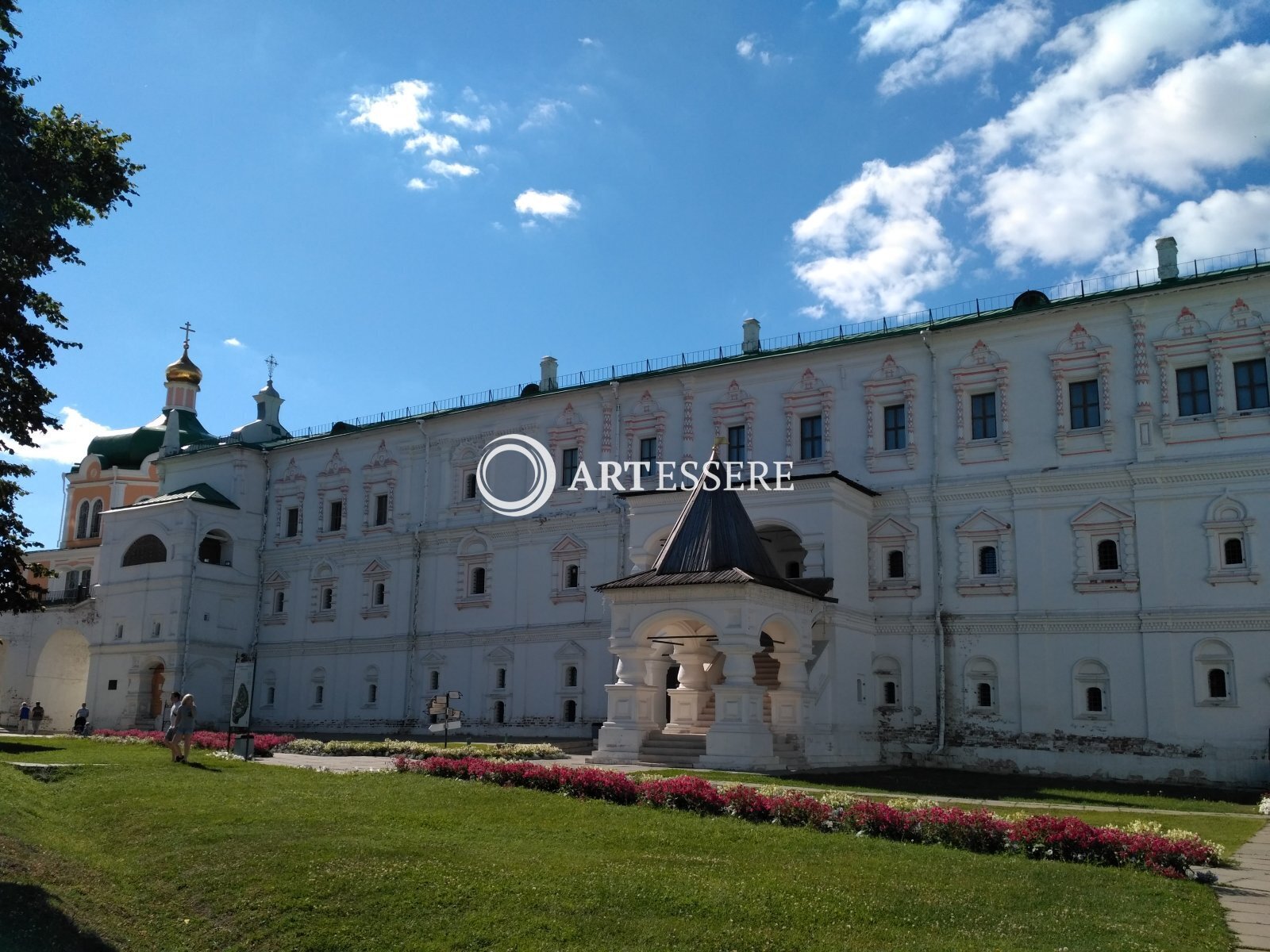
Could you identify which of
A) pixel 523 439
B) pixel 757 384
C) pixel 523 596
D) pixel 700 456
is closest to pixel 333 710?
pixel 523 596

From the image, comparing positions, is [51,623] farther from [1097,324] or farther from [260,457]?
[1097,324]

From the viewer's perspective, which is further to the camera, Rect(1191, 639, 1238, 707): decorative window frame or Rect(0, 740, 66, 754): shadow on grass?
Rect(1191, 639, 1238, 707): decorative window frame

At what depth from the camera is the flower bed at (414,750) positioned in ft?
76.9

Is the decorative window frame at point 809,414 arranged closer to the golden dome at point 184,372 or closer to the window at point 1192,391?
the window at point 1192,391

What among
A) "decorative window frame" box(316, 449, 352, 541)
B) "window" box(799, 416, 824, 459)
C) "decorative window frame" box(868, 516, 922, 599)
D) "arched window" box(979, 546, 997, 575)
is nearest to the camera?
"arched window" box(979, 546, 997, 575)

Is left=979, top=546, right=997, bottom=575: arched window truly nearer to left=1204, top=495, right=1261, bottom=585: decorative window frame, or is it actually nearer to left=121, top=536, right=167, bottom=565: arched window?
left=1204, top=495, right=1261, bottom=585: decorative window frame

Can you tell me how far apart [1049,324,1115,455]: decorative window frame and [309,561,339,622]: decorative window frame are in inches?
946

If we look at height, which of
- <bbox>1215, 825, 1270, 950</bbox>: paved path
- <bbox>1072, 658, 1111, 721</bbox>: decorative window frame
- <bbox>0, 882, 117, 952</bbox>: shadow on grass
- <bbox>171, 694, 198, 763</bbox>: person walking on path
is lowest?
<bbox>0, 882, 117, 952</bbox>: shadow on grass

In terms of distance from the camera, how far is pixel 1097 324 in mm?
25766

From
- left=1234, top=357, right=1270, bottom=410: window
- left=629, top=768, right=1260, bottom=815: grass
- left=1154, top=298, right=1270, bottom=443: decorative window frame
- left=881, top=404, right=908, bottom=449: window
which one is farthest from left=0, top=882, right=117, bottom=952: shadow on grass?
left=1234, top=357, right=1270, bottom=410: window

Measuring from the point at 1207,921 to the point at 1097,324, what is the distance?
19.6 metres

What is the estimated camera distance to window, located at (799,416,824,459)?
29234 millimetres

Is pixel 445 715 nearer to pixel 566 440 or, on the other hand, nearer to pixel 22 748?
pixel 22 748

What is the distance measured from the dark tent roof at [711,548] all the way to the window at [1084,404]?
741cm
